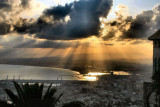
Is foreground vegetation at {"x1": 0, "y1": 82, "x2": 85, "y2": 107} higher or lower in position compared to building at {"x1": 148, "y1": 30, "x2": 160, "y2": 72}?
lower

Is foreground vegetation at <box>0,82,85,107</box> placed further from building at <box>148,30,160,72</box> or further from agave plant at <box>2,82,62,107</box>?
building at <box>148,30,160,72</box>

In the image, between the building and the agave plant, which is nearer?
the agave plant

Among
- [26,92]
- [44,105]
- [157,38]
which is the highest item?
[157,38]

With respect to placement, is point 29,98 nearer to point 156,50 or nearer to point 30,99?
point 30,99

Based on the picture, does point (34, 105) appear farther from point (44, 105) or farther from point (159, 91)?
point (159, 91)

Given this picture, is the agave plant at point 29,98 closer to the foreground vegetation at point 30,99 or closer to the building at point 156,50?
the foreground vegetation at point 30,99

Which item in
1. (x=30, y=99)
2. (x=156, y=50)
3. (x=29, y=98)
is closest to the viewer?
(x=30, y=99)

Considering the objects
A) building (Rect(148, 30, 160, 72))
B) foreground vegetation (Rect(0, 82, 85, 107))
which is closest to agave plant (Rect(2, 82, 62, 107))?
foreground vegetation (Rect(0, 82, 85, 107))

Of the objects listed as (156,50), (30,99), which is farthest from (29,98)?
(156,50)

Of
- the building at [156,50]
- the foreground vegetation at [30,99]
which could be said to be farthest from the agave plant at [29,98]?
the building at [156,50]

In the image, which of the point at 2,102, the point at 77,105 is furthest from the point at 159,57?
the point at 2,102

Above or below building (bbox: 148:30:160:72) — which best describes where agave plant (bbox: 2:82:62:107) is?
below
